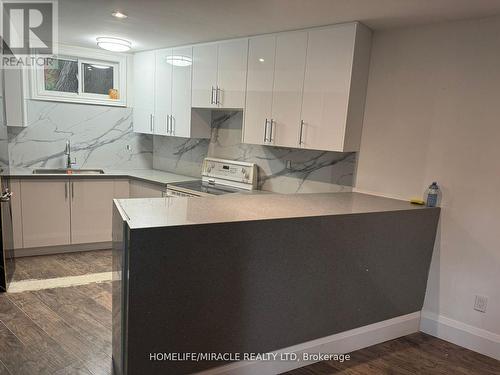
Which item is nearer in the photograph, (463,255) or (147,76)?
(463,255)

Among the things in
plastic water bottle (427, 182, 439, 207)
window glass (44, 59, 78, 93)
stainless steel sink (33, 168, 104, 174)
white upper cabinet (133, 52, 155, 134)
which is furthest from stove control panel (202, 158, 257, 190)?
window glass (44, 59, 78, 93)

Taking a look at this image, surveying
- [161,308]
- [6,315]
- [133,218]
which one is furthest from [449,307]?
[6,315]

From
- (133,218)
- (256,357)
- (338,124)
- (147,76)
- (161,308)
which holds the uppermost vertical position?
(147,76)

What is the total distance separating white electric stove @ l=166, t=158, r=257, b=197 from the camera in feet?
12.2

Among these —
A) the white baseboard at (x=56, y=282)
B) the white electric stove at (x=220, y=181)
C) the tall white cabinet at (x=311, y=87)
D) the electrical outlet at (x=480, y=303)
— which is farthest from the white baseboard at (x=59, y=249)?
the electrical outlet at (x=480, y=303)

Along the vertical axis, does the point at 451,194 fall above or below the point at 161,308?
above

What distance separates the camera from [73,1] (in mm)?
2582

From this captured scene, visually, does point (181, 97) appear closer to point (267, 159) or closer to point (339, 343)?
point (267, 159)

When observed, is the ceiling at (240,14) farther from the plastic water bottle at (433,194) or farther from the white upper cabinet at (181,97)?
the plastic water bottle at (433,194)

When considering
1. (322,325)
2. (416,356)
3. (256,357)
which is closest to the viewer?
(256,357)

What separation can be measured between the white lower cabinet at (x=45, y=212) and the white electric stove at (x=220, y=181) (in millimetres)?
1170

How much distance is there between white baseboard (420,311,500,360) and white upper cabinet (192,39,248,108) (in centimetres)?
240

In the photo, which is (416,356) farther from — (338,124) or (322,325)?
(338,124)

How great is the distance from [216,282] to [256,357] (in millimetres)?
587
